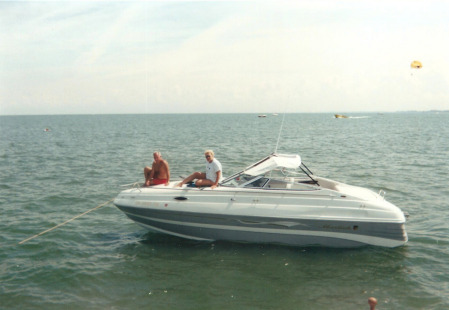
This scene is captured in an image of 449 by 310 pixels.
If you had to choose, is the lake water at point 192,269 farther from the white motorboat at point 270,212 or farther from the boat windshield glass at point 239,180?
the boat windshield glass at point 239,180

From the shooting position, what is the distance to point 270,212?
8.91m

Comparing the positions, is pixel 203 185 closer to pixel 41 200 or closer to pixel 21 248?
pixel 21 248

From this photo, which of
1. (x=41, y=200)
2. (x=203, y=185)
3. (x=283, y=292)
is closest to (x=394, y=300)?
(x=283, y=292)

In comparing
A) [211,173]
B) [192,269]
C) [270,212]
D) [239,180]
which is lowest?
[192,269]

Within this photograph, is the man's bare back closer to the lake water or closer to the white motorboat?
the white motorboat

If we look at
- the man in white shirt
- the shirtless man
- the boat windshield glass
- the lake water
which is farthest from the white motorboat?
the shirtless man

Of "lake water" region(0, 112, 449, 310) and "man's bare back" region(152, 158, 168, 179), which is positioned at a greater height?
"man's bare back" region(152, 158, 168, 179)

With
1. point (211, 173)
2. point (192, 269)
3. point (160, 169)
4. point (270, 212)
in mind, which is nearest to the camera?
point (192, 269)

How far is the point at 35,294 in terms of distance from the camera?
751 centimetres

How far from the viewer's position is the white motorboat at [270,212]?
28.8 ft

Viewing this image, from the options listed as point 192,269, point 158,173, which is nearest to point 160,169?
point 158,173

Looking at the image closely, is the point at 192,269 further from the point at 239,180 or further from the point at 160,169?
the point at 160,169

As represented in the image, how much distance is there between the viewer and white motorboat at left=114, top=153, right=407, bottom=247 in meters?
8.77

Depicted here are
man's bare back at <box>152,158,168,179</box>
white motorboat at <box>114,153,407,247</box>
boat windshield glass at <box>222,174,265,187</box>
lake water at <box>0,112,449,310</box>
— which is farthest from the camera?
man's bare back at <box>152,158,168,179</box>
